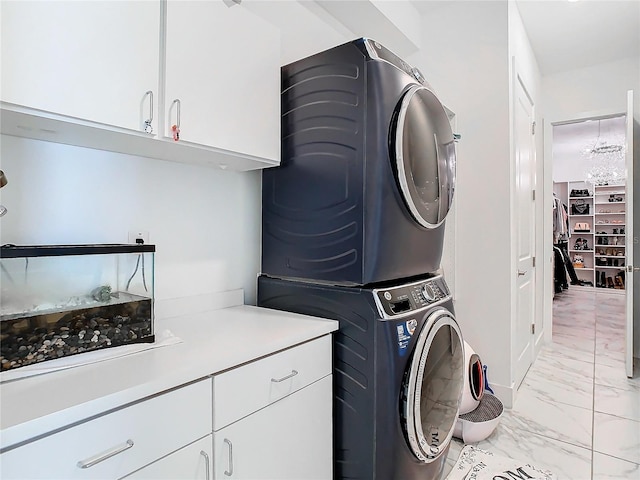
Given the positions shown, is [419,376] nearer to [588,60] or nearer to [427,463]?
[427,463]

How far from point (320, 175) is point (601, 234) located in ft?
29.8

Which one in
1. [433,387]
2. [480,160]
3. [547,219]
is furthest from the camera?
[547,219]

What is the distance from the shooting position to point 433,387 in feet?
5.20

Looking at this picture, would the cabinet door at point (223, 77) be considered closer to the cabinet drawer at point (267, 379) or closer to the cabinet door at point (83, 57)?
the cabinet door at point (83, 57)

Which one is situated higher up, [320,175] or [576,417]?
[320,175]

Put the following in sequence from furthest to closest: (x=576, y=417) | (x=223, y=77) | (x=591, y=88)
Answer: (x=591, y=88) < (x=576, y=417) < (x=223, y=77)

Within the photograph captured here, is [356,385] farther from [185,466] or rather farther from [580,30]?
[580,30]

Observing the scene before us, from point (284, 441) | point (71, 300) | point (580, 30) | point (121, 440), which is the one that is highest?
point (580, 30)

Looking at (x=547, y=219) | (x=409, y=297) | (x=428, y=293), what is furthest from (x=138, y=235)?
(x=547, y=219)

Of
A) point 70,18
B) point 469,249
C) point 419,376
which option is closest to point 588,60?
point 469,249

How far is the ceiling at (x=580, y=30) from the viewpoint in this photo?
2.77 m

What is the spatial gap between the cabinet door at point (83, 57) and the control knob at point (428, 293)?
1222mm

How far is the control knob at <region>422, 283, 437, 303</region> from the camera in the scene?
5.37ft

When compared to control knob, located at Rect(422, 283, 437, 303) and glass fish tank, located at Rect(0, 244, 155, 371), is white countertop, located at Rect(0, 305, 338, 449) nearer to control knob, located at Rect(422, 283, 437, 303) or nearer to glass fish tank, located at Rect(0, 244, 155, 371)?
glass fish tank, located at Rect(0, 244, 155, 371)
